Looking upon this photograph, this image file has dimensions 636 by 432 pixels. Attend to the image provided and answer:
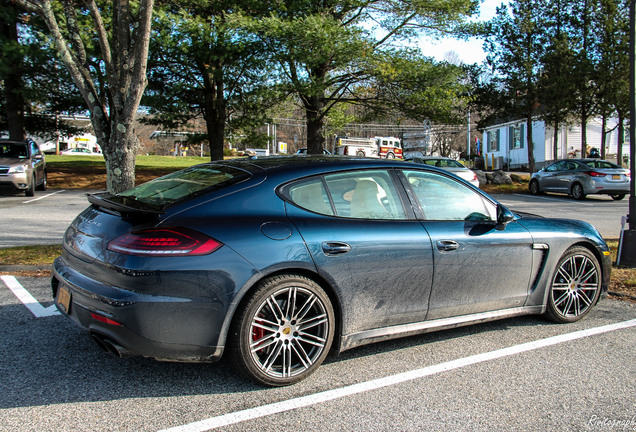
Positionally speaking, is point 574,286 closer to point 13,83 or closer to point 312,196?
point 312,196

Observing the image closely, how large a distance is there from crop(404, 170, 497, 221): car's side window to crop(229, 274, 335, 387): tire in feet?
3.99

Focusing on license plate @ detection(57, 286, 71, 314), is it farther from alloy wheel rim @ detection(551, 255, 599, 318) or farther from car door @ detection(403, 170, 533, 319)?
alloy wheel rim @ detection(551, 255, 599, 318)

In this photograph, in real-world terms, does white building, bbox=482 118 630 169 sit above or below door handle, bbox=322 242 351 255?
above

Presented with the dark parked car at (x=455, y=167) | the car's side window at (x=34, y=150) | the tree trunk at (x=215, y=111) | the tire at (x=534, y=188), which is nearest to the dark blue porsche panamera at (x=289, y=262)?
the dark parked car at (x=455, y=167)

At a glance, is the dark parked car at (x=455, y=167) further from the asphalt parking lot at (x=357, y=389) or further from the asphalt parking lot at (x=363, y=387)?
the asphalt parking lot at (x=357, y=389)

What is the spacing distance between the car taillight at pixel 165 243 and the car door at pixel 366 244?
2.06 feet

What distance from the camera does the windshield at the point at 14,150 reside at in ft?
51.6

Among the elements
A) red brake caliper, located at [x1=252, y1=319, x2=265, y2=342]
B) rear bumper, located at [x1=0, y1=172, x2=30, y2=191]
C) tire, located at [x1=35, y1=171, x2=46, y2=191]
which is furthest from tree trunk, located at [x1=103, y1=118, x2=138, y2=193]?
tire, located at [x1=35, y1=171, x2=46, y2=191]

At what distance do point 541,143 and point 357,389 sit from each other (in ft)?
128

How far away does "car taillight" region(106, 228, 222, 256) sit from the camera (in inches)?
119

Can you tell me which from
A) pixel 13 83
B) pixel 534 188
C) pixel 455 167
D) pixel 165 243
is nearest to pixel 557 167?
pixel 534 188

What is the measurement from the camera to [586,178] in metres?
18.4

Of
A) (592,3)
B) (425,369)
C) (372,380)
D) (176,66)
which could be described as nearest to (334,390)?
(372,380)

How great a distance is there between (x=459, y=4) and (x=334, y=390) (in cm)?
1860
